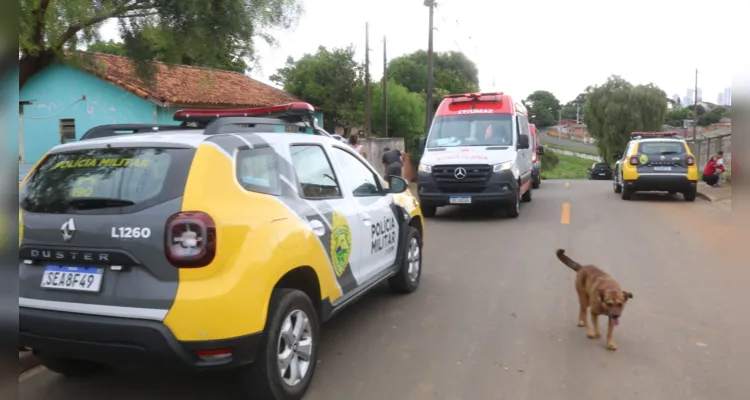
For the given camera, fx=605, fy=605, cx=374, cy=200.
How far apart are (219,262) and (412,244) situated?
11.3 feet

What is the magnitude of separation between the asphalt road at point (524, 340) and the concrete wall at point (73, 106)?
15.4 m

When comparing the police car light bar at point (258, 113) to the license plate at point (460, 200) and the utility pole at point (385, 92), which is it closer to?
the license plate at point (460, 200)

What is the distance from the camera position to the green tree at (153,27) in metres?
7.71

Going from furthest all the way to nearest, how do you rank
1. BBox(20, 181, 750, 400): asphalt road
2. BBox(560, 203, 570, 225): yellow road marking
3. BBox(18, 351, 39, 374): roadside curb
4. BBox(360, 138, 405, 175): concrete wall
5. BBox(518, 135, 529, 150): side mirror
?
1. BBox(360, 138, 405, 175): concrete wall
2. BBox(518, 135, 529, 150): side mirror
3. BBox(560, 203, 570, 225): yellow road marking
4. BBox(18, 351, 39, 374): roadside curb
5. BBox(20, 181, 750, 400): asphalt road

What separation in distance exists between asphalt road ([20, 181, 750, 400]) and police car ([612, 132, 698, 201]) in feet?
23.3

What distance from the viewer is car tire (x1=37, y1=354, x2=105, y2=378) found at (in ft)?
13.6

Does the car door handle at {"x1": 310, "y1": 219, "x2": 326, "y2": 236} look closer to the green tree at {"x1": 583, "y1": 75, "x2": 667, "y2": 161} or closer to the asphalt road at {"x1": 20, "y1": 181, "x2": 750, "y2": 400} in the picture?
the asphalt road at {"x1": 20, "y1": 181, "x2": 750, "y2": 400}

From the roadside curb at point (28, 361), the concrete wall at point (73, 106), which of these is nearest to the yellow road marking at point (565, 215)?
the roadside curb at point (28, 361)

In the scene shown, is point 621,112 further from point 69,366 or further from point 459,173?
point 69,366

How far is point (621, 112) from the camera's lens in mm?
44562

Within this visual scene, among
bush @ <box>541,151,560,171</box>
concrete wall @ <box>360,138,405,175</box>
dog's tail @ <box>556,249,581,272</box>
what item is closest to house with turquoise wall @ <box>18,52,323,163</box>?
concrete wall @ <box>360,138,405,175</box>

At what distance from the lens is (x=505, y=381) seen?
4.19 m

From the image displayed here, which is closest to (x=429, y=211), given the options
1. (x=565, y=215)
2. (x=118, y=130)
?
(x=565, y=215)

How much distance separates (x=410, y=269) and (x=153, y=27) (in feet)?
16.8
